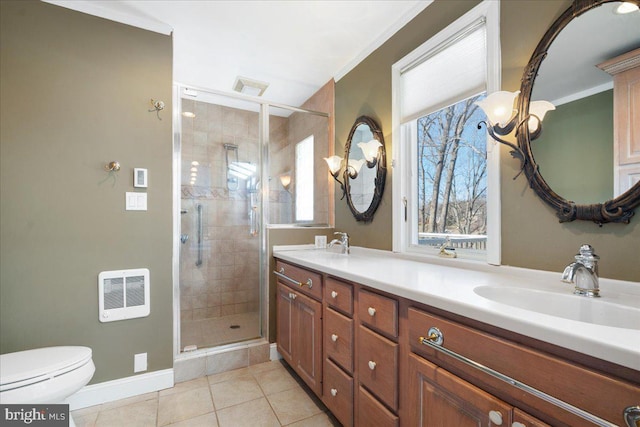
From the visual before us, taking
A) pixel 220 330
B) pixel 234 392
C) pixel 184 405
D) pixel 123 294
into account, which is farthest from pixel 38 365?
pixel 220 330

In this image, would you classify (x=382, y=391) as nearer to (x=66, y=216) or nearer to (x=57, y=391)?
(x=57, y=391)

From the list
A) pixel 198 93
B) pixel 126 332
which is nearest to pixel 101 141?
pixel 198 93

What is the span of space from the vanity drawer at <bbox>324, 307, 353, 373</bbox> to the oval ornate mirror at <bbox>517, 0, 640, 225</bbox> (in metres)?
1.09

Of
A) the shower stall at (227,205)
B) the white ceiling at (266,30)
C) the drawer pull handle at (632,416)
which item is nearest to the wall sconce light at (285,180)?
the shower stall at (227,205)

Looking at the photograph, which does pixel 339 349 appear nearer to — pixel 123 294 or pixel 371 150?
pixel 371 150

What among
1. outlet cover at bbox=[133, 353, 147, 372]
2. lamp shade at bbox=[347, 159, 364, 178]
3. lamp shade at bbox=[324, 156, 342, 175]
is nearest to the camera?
outlet cover at bbox=[133, 353, 147, 372]

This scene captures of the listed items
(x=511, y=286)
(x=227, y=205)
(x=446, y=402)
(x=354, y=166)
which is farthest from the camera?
(x=227, y=205)

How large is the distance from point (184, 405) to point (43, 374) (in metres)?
0.83

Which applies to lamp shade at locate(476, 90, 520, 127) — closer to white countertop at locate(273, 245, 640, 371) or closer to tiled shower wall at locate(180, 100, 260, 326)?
white countertop at locate(273, 245, 640, 371)

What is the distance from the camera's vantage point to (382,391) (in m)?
1.24

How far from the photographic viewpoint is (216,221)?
259 centimetres

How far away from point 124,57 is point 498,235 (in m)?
2.67

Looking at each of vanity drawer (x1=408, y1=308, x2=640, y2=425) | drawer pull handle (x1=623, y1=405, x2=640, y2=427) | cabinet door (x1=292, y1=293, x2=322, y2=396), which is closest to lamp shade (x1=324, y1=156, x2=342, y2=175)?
cabinet door (x1=292, y1=293, x2=322, y2=396)

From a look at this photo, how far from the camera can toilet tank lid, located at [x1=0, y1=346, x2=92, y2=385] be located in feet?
4.45
